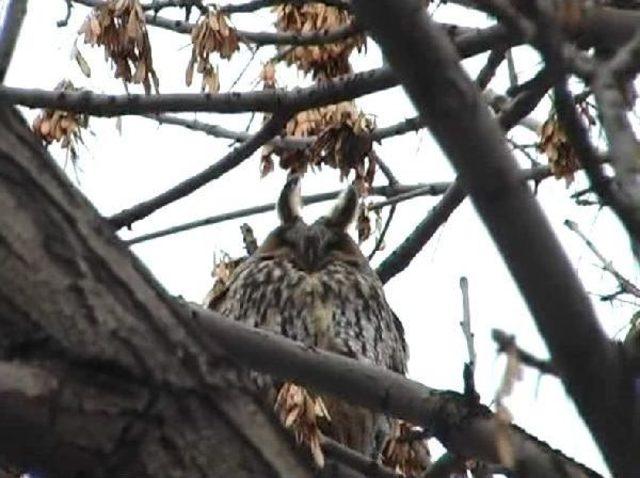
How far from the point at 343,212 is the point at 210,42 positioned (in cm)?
193

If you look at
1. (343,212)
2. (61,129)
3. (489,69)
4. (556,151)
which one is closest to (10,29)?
(489,69)

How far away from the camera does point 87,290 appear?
1289 millimetres

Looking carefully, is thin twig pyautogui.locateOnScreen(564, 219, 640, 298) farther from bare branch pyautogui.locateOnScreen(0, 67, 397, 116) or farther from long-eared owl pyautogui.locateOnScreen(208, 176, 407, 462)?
long-eared owl pyautogui.locateOnScreen(208, 176, 407, 462)

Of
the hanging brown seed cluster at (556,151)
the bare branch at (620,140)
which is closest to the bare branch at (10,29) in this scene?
the bare branch at (620,140)

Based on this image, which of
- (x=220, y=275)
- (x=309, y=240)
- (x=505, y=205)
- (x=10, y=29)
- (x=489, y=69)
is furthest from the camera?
(x=309, y=240)

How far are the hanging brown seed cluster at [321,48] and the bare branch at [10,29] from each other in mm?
1513

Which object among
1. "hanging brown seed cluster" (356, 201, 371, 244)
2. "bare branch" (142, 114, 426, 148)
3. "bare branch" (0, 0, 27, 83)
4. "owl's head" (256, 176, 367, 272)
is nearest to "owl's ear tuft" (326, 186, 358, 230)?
"owl's head" (256, 176, 367, 272)

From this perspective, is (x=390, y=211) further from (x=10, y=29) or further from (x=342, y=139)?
(x=10, y=29)

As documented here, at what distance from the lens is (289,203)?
5.51 metres

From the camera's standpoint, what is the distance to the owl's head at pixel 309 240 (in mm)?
5512

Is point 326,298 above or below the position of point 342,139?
above

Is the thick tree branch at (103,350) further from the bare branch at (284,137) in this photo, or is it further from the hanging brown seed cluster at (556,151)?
the bare branch at (284,137)

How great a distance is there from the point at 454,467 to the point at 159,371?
1.41 meters

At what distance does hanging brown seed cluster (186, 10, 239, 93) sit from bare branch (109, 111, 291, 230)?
63 centimetres
